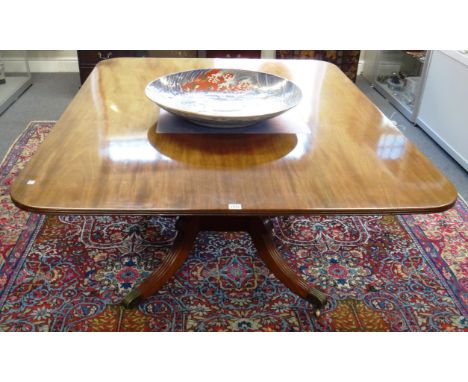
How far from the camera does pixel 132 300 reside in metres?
1.48

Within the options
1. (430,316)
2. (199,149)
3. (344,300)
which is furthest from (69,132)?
(430,316)

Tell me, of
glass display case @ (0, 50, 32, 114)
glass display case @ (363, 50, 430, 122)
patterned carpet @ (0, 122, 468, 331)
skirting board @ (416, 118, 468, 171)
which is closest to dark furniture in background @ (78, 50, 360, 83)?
glass display case @ (363, 50, 430, 122)

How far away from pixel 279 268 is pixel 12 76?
294 cm

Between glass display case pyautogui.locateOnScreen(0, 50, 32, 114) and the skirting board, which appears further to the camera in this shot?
glass display case pyautogui.locateOnScreen(0, 50, 32, 114)

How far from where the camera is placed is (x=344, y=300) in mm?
1570

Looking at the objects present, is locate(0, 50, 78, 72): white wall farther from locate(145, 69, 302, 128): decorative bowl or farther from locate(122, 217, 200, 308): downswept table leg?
locate(122, 217, 200, 308): downswept table leg

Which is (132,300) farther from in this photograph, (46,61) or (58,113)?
(46,61)

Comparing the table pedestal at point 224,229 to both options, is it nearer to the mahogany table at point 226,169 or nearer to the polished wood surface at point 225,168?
the mahogany table at point 226,169

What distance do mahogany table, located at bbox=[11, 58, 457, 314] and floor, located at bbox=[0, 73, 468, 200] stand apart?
1.09 meters

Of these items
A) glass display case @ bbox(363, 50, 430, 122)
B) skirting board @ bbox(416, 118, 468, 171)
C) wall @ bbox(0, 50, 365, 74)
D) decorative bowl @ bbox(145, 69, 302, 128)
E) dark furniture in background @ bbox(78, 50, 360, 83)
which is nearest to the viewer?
decorative bowl @ bbox(145, 69, 302, 128)

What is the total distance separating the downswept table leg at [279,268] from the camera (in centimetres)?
150

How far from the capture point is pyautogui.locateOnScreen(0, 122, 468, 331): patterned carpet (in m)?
1.48

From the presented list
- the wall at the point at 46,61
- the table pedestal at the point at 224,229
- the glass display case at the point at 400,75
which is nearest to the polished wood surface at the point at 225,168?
the table pedestal at the point at 224,229

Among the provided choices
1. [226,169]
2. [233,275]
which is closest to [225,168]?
[226,169]
